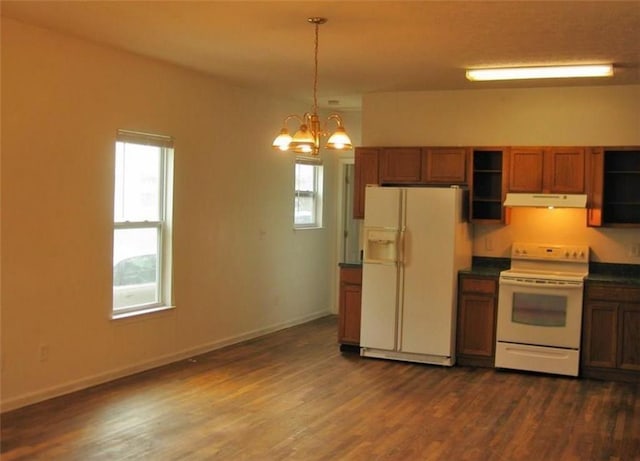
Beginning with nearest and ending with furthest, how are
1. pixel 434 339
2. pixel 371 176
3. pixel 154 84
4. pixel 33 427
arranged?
pixel 33 427, pixel 154 84, pixel 434 339, pixel 371 176

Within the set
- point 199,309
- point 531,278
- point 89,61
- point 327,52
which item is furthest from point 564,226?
point 89,61


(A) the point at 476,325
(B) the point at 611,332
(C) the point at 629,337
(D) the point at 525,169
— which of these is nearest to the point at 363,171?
(D) the point at 525,169

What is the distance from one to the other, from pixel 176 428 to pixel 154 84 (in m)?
3.01

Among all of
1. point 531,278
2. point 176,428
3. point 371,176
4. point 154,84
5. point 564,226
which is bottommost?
point 176,428

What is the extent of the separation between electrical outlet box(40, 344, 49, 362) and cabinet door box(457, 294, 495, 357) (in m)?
3.71

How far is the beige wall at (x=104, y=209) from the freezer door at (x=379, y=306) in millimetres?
1422

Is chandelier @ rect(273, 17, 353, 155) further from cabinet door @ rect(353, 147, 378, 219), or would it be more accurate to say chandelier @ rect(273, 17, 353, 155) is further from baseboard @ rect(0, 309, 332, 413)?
cabinet door @ rect(353, 147, 378, 219)

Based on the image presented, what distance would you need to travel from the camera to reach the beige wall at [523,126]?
677 cm

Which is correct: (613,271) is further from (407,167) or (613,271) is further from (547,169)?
(407,167)

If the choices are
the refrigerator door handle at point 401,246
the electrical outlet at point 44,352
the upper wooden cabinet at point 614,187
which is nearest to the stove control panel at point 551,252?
the upper wooden cabinet at point 614,187

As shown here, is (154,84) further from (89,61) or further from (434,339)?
(434,339)

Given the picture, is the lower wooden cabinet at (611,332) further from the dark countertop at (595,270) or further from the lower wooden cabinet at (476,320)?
the lower wooden cabinet at (476,320)

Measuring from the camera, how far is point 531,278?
21.4ft

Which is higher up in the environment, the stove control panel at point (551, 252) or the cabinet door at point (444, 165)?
the cabinet door at point (444, 165)
